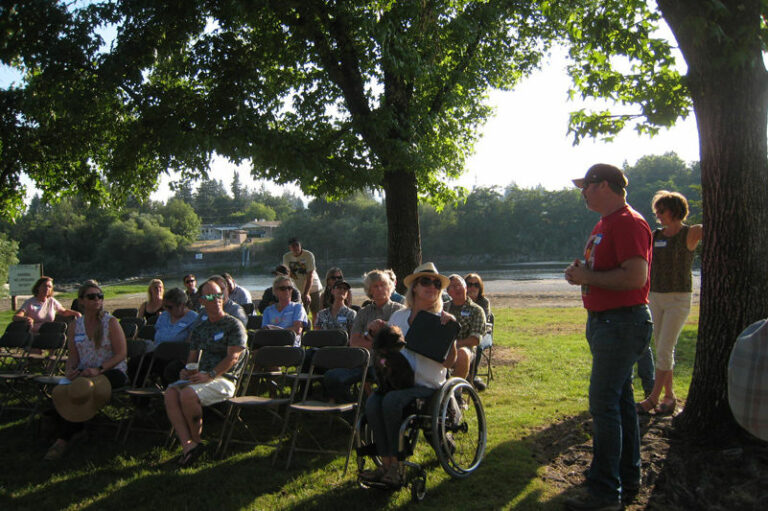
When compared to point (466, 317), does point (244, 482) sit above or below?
below

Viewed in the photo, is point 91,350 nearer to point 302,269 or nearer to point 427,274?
point 427,274

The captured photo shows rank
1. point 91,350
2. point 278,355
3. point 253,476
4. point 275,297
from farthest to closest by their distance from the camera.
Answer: point 275,297 → point 91,350 → point 278,355 → point 253,476

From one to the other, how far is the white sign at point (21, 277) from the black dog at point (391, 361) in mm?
18842

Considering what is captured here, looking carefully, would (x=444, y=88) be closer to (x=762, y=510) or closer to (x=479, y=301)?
(x=479, y=301)

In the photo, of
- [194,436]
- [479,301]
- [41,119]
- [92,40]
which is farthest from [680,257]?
[41,119]

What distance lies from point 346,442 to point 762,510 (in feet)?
9.94

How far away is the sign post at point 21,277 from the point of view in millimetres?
19391

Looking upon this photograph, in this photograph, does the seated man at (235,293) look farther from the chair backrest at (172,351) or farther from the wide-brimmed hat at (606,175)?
the wide-brimmed hat at (606,175)

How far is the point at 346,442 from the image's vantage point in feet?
16.8

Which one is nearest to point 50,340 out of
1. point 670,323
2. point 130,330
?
point 130,330

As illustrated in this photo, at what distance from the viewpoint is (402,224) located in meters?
10.0

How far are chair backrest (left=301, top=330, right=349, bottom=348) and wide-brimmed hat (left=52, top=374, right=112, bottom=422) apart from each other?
1961mm

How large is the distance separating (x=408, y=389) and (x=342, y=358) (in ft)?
4.21

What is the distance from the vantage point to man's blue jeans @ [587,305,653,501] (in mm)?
3443
